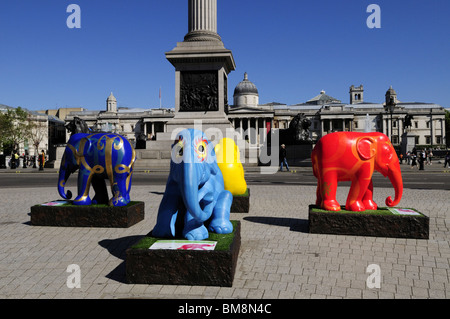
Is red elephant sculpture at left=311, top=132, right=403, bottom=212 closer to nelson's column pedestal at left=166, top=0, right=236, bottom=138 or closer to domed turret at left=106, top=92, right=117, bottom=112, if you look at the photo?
nelson's column pedestal at left=166, top=0, right=236, bottom=138

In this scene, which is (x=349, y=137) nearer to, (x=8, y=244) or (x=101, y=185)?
(x=101, y=185)

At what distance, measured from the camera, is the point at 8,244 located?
5.72 metres

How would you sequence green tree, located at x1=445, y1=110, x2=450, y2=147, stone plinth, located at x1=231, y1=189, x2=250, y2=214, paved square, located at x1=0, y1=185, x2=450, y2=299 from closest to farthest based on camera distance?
1. paved square, located at x1=0, y1=185, x2=450, y2=299
2. stone plinth, located at x1=231, y1=189, x2=250, y2=214
3. green tree, located at x1=445, y1=110, x2=450, y2=147

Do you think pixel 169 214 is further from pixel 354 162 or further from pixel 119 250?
pixel 354 162

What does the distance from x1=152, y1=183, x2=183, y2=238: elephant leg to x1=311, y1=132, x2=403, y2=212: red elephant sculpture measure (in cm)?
302

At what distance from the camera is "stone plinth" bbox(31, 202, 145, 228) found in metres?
6.76

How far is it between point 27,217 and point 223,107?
1421 centimetres

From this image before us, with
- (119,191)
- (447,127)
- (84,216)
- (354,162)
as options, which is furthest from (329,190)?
(447,127)

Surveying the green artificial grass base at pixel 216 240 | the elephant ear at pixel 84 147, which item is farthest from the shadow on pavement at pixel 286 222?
the elephant ear at pixel 84 147

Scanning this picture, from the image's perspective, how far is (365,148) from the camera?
621 cm

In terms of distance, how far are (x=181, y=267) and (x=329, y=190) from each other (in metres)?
3.44

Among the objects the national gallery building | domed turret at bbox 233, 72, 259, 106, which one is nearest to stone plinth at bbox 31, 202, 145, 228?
the national gallery building

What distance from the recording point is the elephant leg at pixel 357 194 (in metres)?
6.30
